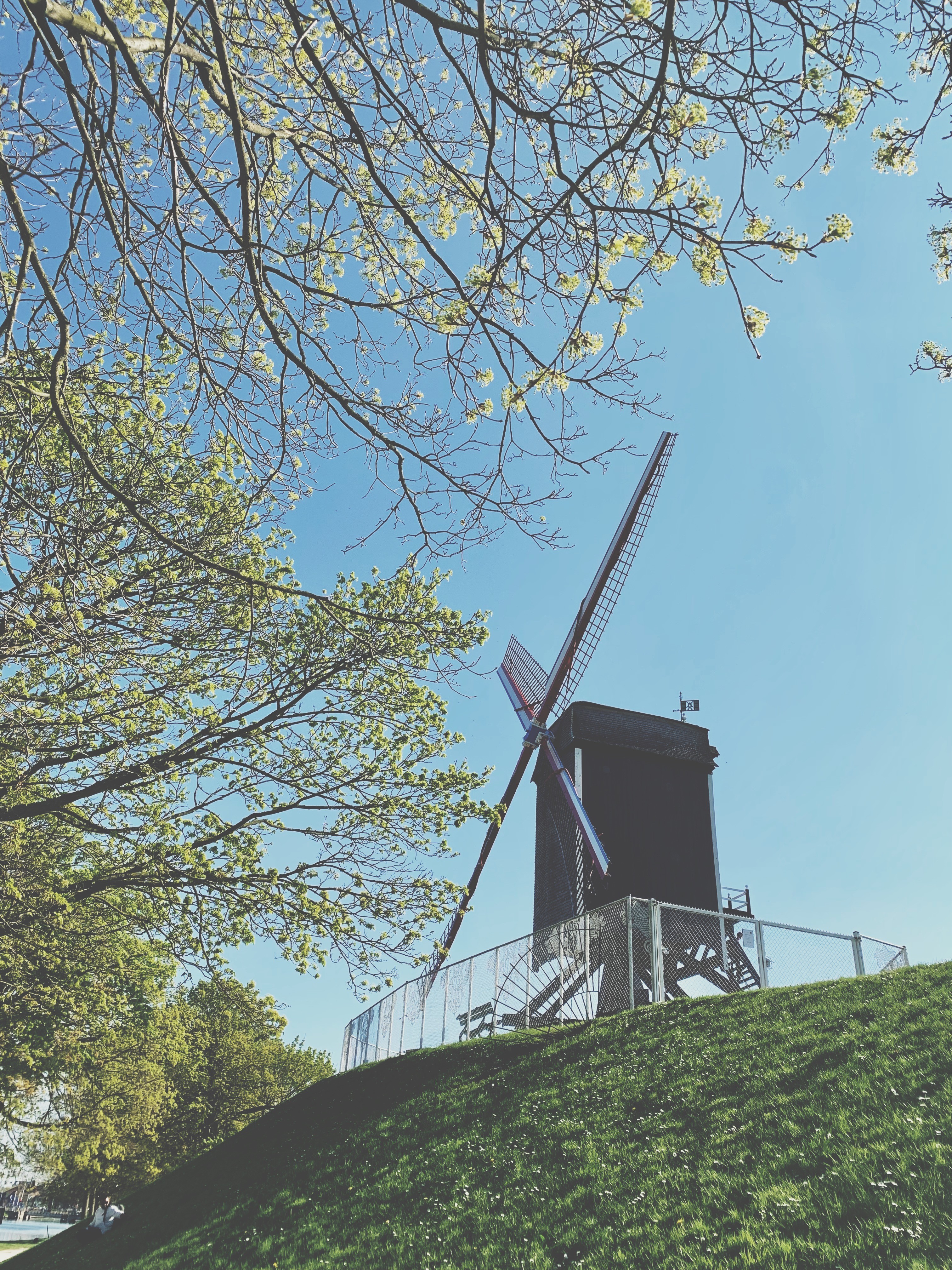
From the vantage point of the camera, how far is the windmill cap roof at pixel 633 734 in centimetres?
2278

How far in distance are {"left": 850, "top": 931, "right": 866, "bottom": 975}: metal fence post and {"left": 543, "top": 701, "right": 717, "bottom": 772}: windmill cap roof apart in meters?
9.70

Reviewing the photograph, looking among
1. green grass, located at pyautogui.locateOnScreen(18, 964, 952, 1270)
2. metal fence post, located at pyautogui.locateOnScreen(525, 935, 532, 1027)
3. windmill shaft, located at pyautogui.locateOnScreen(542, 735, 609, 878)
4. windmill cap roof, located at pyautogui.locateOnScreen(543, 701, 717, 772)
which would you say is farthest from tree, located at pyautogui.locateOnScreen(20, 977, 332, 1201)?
windmill cap roof, located at pyautogui.locateOnScreen(543, 701, 717, 772)

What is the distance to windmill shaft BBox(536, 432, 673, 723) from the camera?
24.8 metres

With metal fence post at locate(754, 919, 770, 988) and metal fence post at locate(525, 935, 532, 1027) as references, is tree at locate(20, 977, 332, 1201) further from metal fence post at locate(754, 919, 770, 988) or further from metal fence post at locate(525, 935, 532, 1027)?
metal fence post at locate(754, 919, 770, 988)

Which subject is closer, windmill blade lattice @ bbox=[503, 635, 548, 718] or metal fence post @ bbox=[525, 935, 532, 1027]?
metal fence post @ bbox=[525, 935, 532, 1027]

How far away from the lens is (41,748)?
7148 mm

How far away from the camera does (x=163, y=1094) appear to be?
2500 centimetres

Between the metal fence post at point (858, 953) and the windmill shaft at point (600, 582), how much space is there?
40.5 feet

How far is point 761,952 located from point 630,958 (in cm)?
214

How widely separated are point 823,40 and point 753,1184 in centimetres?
677

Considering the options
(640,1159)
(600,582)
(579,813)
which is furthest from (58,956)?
(600,582)

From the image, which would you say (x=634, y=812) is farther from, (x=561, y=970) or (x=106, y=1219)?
(x=106, y=1219)

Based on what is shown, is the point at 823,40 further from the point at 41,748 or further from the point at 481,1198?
the point at 481,1198

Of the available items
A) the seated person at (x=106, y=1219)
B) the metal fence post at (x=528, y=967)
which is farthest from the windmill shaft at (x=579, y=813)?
the seated person at (x=106, y=1219)
